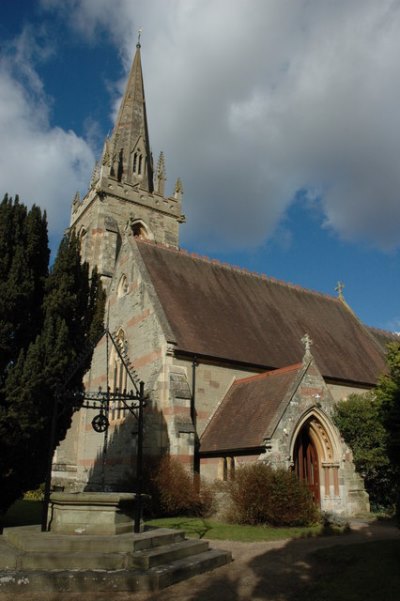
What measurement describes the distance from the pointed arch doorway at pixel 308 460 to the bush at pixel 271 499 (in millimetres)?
3208

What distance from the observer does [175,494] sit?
1532cm

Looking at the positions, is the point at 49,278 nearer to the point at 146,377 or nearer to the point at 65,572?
the point at 146,377

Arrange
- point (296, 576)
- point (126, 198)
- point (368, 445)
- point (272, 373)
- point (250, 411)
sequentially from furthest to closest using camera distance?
point (126, 198)
point (272, 373)
point (368, 445)
point (250, 411)
point (296, 576)

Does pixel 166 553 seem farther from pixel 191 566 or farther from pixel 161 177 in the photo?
pixel 161 177

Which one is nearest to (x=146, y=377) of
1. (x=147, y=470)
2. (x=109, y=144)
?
(x=147, y=470)

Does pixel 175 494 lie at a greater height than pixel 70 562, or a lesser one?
greater

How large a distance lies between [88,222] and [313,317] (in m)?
18.0

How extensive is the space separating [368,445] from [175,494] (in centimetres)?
746

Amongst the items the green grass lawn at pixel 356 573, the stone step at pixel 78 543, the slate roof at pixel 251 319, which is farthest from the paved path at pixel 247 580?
the slate roof at pixel 251 319

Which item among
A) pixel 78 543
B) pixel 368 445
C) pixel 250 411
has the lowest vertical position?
pixel 78 543

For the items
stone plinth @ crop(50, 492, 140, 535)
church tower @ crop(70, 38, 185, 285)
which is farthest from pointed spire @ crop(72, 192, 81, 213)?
stone plinth @ crop(50, 492, 140, 535)

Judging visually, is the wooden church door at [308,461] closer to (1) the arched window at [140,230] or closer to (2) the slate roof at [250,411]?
(2) the slate roof at [250,411]

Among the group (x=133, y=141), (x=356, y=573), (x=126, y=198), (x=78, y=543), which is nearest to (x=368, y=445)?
(x=356, y=573)

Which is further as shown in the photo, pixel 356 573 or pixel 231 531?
pixel 231 531
